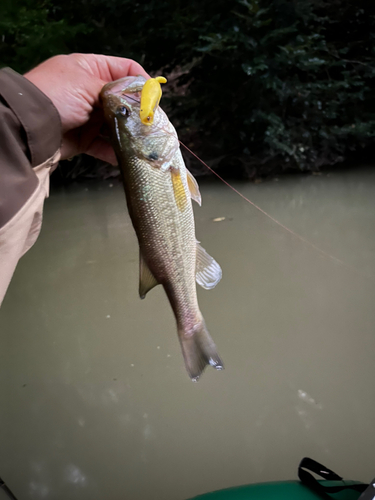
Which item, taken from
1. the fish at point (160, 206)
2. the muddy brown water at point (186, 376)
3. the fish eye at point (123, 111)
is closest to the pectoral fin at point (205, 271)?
the fish at point (160, 206)

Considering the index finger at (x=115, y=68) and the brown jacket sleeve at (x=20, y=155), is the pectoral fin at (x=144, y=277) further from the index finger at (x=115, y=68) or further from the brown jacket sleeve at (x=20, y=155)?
the index finger at (x=115, y=68)

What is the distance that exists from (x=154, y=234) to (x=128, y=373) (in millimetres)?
854

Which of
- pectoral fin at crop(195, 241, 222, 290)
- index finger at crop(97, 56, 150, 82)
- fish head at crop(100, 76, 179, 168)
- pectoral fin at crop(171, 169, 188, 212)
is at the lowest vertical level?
pectoral fin at crop(195, 241, 222, 290)

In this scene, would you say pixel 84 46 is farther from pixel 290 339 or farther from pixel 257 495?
pixel 257 495

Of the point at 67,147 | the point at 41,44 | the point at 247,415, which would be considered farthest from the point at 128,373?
the point at 41,44

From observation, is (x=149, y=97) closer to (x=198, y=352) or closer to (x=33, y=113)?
(x=33, y=113)

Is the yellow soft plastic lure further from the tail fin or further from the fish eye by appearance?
the tail fin

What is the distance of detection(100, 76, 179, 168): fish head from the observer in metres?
0.78

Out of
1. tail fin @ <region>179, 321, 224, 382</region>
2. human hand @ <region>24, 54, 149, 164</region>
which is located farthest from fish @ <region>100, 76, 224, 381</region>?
human hand @ <region>24, 54, 149, 164</region>

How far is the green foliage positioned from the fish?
9.53 feet

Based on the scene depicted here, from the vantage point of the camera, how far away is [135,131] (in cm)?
79

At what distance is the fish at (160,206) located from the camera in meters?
0.78

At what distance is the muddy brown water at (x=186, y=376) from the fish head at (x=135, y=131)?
90 centimetres

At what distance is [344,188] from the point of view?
3.01m
